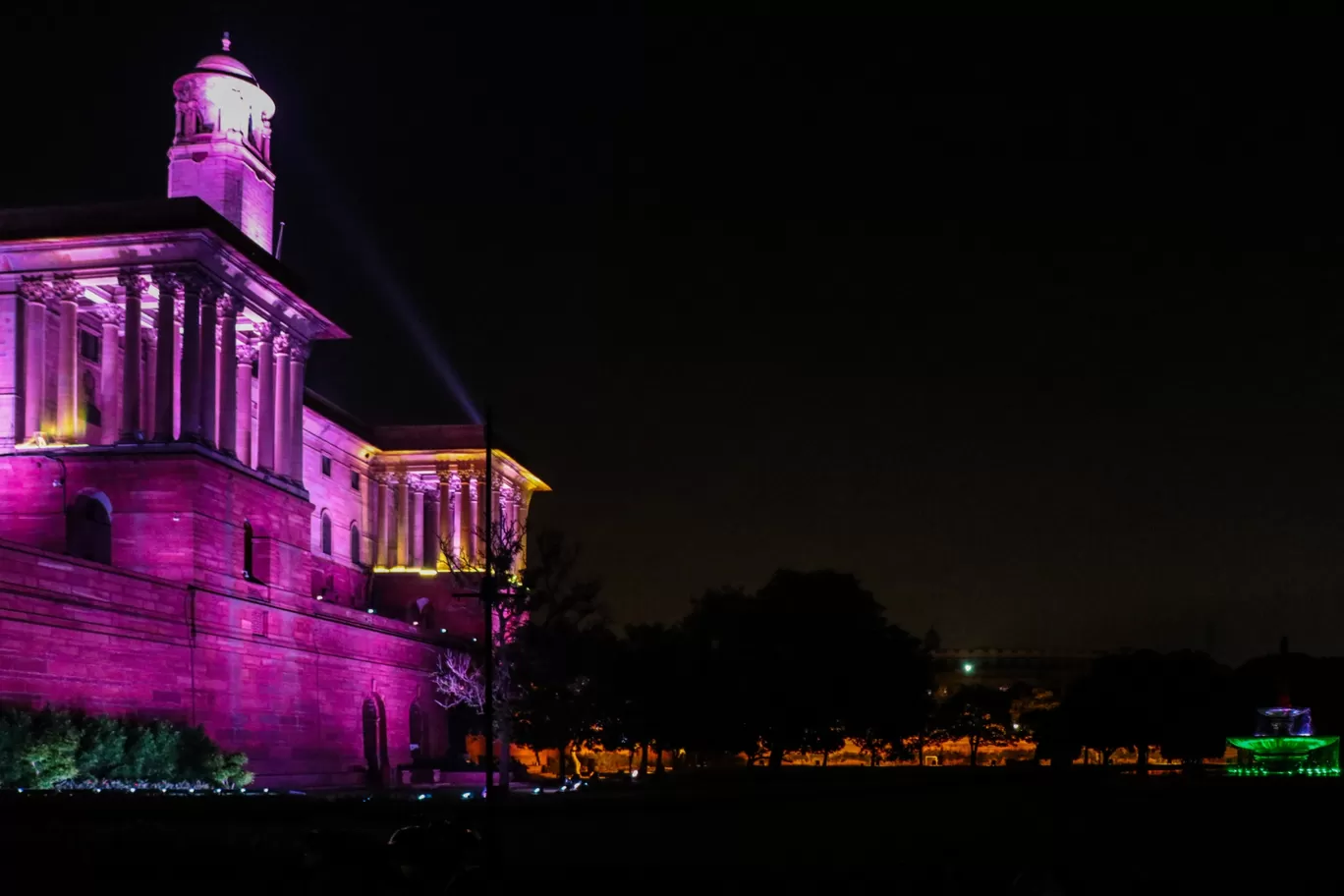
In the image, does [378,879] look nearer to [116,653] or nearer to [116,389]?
[116,653]

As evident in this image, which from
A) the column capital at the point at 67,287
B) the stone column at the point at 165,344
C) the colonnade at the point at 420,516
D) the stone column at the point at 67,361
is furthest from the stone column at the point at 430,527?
the column capital at the point at 67,287

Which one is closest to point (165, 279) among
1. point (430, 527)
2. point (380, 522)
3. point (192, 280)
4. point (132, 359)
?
point (192, 280)

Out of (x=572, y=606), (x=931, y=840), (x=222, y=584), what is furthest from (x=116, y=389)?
(x=931, y=840)

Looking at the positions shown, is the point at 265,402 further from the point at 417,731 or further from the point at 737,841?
the point at 737,841

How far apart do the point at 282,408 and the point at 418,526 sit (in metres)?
32.2

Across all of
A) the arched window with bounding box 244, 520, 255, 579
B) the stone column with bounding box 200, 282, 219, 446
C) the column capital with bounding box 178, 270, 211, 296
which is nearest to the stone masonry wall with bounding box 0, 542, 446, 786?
the arched window with bounding box 244, 520, 255, 579

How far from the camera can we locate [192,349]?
48.2 metres

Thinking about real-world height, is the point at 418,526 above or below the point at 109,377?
below

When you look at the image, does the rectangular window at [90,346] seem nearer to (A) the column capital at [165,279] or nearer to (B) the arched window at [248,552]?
(A) the column capital at [165,279]

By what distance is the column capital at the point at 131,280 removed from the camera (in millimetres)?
48031

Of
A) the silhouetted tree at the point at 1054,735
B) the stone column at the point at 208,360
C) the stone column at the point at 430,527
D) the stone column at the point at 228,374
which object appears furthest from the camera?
the silhouetted tree at the point at 1054,735

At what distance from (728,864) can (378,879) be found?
7.23m

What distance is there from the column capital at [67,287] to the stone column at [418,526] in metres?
39.2

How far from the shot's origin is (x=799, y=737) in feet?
220
